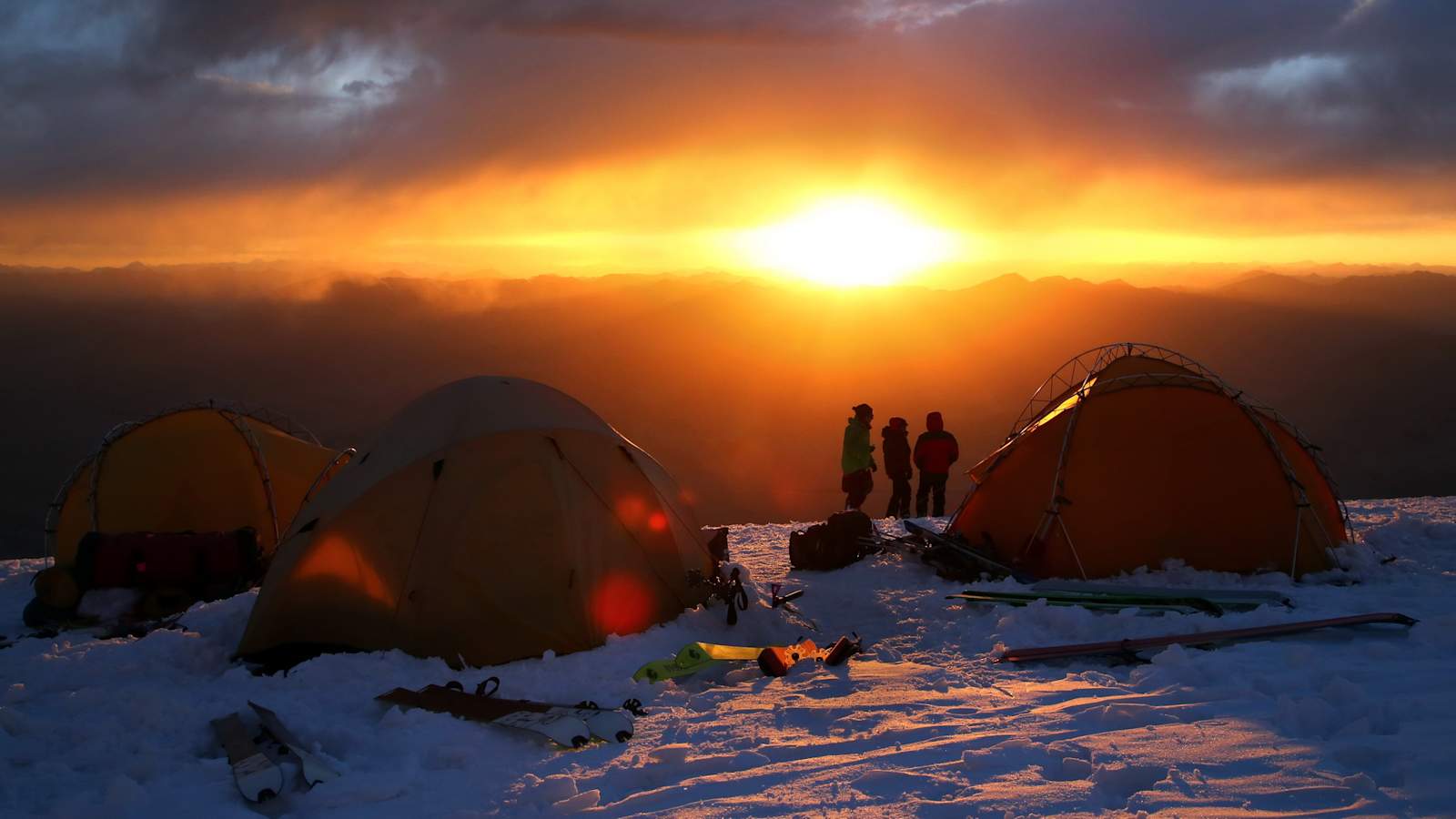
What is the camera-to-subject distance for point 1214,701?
633cm

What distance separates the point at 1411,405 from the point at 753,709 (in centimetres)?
6567

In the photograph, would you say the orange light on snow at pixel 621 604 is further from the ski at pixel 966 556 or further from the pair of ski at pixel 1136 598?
the ski at pixel 966 556

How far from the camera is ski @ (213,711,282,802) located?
5.23 metres

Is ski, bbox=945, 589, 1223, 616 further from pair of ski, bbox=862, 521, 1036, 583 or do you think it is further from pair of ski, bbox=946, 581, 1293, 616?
pair of ski, bbox=862, 521, 1036, 583

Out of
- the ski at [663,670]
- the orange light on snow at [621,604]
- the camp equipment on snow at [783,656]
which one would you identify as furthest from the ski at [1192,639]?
the orange light on snow at [621,604]

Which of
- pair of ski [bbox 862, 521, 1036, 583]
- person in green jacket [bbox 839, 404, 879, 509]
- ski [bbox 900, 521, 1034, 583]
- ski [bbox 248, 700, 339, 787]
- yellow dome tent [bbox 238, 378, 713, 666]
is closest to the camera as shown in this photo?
ski [bbox 248, 700, 339, 787]

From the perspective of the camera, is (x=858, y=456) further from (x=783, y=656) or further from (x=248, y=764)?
(x=248, y=764)

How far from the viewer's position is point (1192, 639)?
7.95 m

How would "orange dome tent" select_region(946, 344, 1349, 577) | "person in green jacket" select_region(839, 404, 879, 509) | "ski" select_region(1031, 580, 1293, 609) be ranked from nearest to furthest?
"ski" select_region(1031, 580, 1293, 609)
"orange dome tent" select_region(946, 344, 1349, 577)
"person in green jacket" select_region(839, 404, 879, 509)

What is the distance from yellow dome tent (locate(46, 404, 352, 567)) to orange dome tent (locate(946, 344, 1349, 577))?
9049 millimetres

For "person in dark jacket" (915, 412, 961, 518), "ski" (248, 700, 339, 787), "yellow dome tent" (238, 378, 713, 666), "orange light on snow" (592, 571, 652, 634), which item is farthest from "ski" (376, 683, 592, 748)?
"person in dark jacket" (915, 412, 961, 518)

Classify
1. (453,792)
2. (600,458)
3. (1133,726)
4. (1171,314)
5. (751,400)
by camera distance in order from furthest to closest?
(1171,314) < (751,400) < (600,458) < (1133,726) < (453,792)

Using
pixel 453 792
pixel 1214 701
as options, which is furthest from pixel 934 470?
pixel 453 792

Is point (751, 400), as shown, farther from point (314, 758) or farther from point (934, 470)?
point (314, 758)
